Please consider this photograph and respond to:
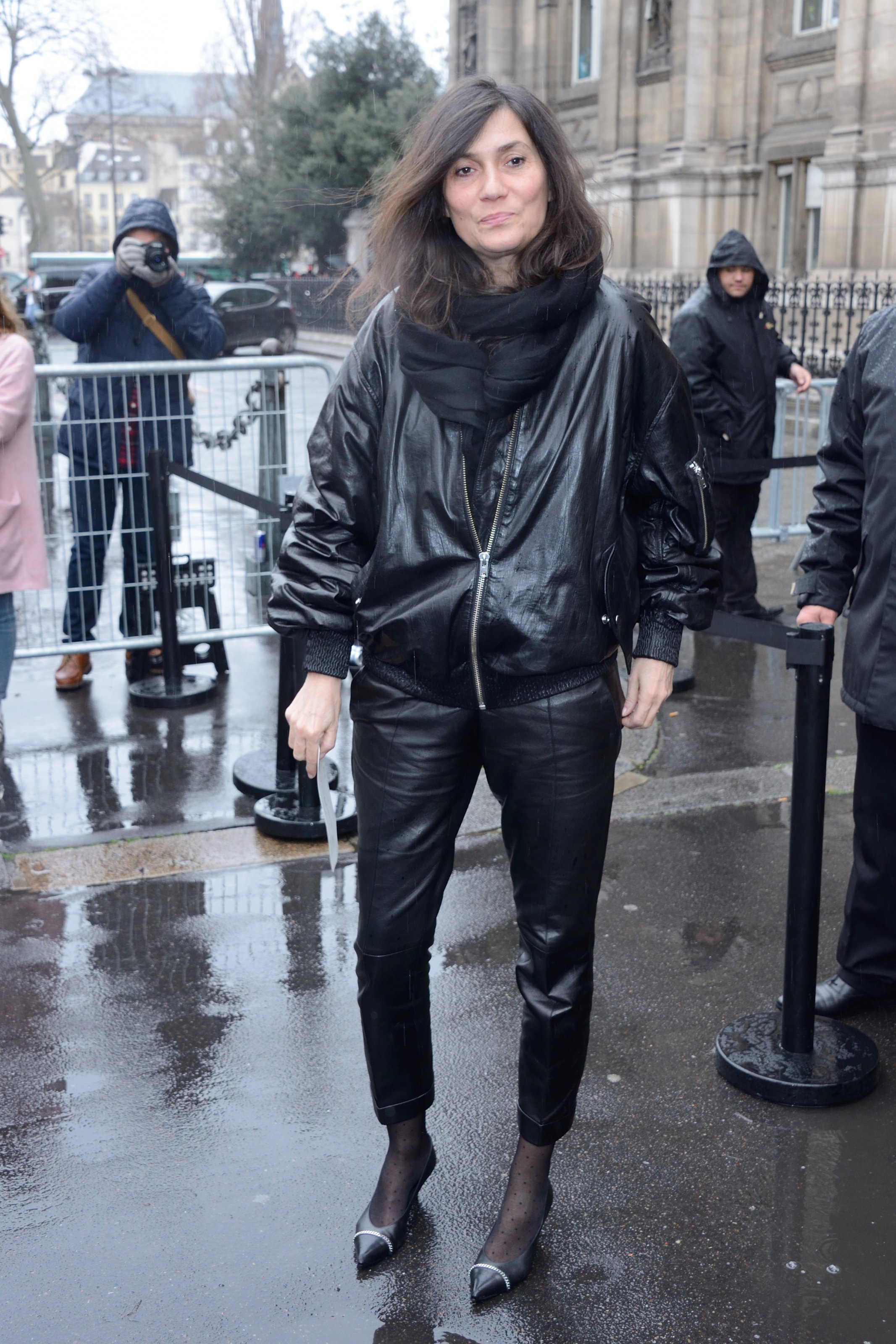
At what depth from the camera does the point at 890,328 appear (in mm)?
3311

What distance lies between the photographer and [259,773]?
5.35m

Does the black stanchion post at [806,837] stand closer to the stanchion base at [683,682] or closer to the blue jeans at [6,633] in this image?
the blue jeans at [6,633]

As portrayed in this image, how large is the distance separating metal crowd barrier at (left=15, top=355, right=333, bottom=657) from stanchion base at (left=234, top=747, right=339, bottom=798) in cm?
105

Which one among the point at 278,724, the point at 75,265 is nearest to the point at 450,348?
the point at 278,724

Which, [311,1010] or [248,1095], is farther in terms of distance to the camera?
[311,1010]

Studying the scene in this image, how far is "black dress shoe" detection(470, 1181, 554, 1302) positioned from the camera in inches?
103

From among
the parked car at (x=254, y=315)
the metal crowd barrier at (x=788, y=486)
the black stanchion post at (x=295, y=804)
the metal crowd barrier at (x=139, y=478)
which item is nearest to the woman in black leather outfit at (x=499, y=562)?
the black stanchion post at (x=295, y=804)

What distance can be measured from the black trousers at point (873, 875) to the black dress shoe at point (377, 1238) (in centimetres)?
145

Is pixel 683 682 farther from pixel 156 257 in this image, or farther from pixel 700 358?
pixel 156 257

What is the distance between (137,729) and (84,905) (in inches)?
70.4

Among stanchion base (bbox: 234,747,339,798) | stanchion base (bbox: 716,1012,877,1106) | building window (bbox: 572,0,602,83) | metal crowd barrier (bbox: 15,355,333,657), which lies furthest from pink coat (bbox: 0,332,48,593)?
building window (bbox: 572,0,602,83)

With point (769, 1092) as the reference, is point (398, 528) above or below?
above

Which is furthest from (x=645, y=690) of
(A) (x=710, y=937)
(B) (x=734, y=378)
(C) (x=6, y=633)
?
(B) (x=734, y=378)

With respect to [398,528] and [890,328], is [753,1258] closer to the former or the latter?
[398,528]
